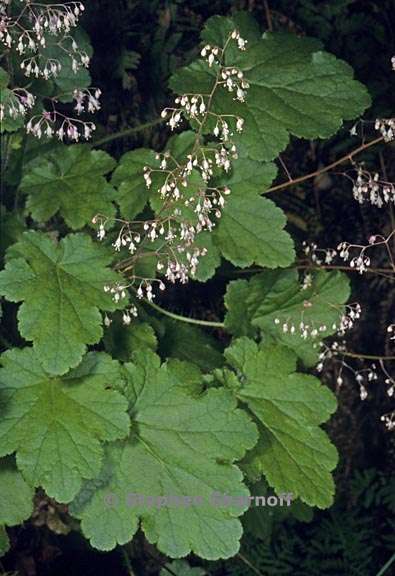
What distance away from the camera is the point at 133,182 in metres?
2.17

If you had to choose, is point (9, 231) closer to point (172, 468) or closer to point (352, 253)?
point (172, 468)

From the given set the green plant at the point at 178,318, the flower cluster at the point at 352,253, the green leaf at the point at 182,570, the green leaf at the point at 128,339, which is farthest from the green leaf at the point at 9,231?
the green leaf at the point at 182,570

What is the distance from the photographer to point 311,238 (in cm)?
288

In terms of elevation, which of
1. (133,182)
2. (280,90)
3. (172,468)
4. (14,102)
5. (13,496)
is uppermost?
(280,90)

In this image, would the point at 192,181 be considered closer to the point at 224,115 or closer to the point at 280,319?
the point at 224,115

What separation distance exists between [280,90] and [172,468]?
91 centimetres

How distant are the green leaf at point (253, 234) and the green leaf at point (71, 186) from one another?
0.91ft

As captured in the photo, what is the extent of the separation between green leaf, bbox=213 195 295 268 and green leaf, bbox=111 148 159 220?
197 millimetres

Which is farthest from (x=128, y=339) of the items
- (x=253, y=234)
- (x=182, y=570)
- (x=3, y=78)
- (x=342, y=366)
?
(x=182, y=570)

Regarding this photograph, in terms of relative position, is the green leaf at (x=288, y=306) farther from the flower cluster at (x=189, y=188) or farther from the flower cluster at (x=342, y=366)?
the flower cluster at (x=189, y=188)

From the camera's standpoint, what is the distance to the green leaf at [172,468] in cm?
198

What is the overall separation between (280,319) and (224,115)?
613mm

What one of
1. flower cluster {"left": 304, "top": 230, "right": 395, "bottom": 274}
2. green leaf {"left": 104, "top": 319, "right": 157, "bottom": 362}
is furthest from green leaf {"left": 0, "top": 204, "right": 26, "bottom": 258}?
flower cluster {"left": 304, "top": 230, "right": 395, "bottom": 274}

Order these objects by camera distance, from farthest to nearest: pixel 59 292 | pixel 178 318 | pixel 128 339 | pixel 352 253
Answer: pixel 352 253
pixel 178 318
pixel 128 339
pixel 59 292
